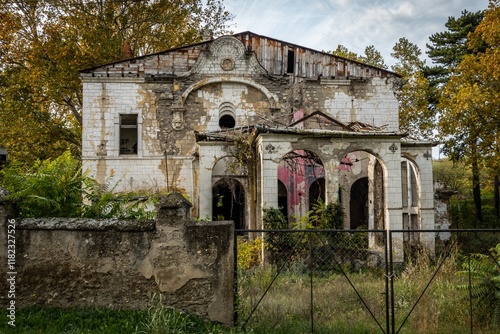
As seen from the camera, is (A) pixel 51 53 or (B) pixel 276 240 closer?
(B) pixel 276 240

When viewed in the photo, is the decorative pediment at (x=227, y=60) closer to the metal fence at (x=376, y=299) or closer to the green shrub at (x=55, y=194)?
the metal fence at (x=376, y=299)

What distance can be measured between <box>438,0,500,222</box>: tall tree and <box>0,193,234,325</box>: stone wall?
1497 cm

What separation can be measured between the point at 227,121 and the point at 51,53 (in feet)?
31.6

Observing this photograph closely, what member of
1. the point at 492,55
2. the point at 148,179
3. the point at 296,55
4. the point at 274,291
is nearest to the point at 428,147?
the point at 492,55

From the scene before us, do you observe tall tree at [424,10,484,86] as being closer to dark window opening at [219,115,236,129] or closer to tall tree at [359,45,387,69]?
tall tree at [359,45,387,69]

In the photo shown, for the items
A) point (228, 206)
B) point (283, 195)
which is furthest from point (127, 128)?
point (283, 195)

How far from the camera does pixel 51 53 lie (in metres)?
20.5

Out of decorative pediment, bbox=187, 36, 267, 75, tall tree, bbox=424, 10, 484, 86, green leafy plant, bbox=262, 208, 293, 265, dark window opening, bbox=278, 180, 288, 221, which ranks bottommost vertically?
green leafy plant, bbox=262, 208, 293, 265

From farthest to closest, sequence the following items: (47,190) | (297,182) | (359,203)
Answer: (359,203)
(297,182)
(47,190)

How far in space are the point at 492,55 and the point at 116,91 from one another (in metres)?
16.1

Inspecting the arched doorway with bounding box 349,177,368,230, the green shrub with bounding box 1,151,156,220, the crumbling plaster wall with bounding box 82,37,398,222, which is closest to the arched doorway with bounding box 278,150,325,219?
the crumbling plaster wall with bounding box 82,37,398,222

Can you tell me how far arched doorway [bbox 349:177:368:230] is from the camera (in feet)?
68.1

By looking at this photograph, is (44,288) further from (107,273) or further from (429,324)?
(429,324)

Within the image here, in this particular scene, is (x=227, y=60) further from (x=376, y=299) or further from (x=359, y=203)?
(x=376, y=299)
